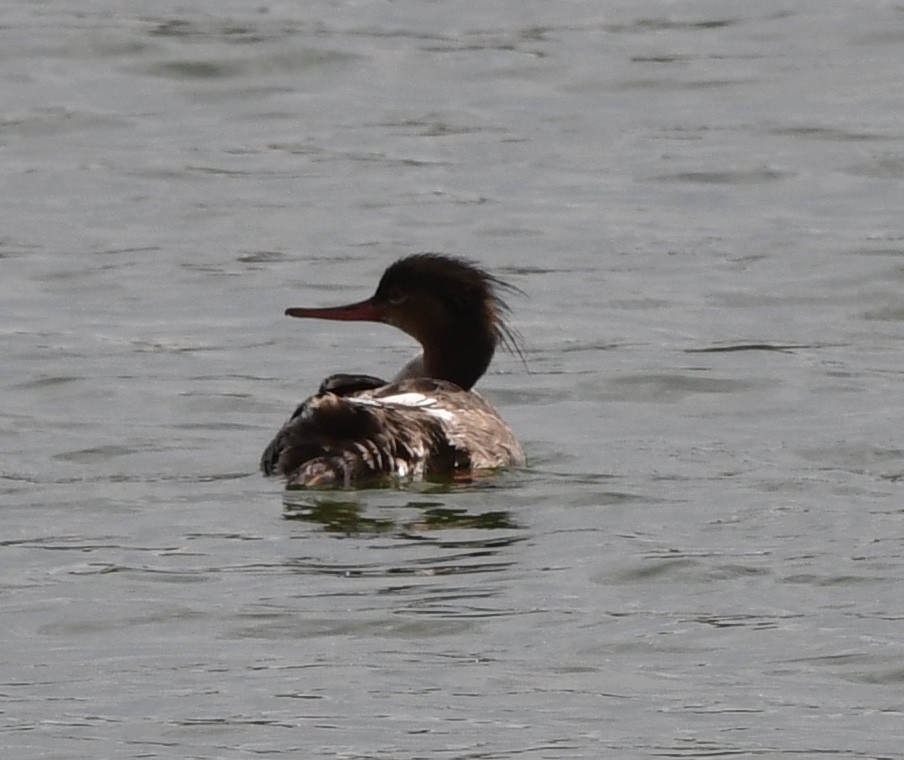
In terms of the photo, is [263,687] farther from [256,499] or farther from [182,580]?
[256,499]

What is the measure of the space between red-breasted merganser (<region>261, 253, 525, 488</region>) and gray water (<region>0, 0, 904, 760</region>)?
167 millimetres

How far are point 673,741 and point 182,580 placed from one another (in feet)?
7.62

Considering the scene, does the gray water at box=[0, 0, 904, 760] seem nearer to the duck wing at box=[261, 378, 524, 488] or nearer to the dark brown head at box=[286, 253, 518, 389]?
the duck wing at box=[261, 378, 524, 488]

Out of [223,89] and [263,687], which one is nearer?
[263,687]

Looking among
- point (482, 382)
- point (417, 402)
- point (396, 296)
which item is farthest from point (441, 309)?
point (482, 382)

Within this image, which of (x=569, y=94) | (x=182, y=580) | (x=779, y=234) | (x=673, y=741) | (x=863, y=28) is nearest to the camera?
(x=673, y=741)

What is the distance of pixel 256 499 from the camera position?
1020 centimetres

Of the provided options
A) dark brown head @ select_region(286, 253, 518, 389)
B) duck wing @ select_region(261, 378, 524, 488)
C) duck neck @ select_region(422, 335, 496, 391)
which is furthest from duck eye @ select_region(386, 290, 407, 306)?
duck wing @ select_region(261, 378, 524, 488)

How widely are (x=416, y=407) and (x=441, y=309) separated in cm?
99

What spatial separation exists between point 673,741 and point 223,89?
47.9ft

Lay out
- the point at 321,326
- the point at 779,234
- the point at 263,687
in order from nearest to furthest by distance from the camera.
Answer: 1. the point at 263,687
2. the point at 321,326
3. the point at 779,234

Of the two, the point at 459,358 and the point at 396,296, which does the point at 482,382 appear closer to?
the point at 459,358

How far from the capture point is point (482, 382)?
1331 cm

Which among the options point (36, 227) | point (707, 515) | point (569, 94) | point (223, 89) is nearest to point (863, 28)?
point (569, 94)
